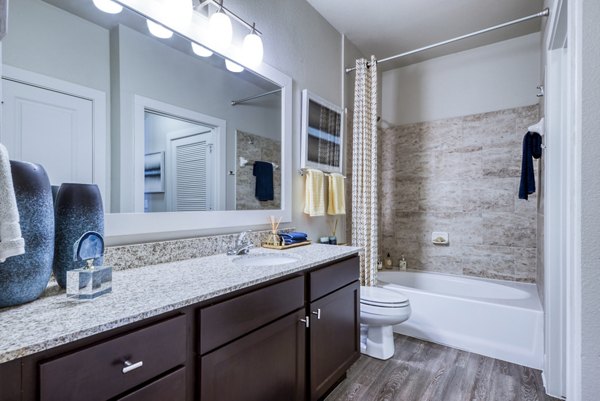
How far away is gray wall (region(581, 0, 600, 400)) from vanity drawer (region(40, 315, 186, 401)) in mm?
1126

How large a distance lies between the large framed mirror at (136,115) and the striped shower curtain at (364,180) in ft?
3.16

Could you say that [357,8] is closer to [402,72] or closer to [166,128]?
Answer: [402,72]

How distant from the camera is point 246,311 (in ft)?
3.61

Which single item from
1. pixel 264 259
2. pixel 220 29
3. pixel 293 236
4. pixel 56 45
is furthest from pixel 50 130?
pixel 293 236

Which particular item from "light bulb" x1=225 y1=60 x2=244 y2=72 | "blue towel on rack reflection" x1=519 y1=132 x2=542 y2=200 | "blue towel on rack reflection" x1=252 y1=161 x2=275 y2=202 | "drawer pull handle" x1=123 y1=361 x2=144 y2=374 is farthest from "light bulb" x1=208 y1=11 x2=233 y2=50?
"blue towel on rack reflection" x1=519 y1=132 x2=542 y2=200

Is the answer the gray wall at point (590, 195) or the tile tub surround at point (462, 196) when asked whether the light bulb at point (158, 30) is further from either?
the tile tub surround at point (462, 196)

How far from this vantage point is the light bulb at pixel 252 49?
5.81ft

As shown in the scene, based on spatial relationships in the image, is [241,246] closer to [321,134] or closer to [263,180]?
[263,180]

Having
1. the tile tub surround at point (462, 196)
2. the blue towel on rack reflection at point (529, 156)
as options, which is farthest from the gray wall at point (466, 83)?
the blue towel on rack reflection at point (529, 156)

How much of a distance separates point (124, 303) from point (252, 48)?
1.51 m

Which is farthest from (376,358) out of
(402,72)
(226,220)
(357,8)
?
(402,72)

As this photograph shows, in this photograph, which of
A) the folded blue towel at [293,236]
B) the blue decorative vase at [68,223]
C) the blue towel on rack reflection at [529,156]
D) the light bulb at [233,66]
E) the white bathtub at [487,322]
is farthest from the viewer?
the blue towel on rack reflection at [529,156]

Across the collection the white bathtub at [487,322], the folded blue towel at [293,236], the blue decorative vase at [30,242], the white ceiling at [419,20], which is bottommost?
the white bathtub at [487,322]

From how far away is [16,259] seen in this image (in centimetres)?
78
